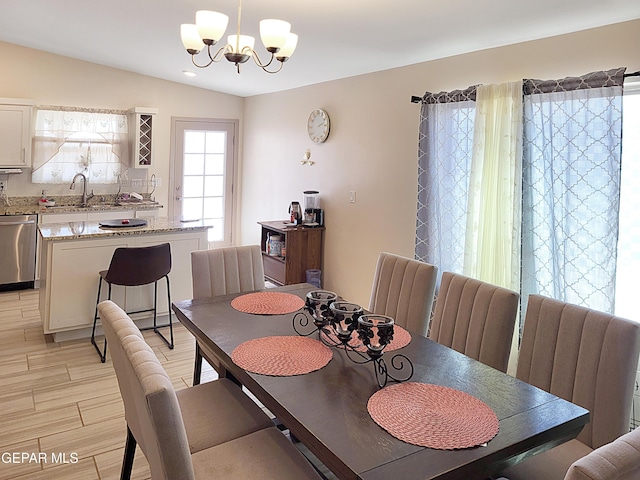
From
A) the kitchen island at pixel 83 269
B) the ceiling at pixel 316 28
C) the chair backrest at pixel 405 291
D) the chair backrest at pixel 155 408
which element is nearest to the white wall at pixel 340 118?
the ceiling at pixel 316 28

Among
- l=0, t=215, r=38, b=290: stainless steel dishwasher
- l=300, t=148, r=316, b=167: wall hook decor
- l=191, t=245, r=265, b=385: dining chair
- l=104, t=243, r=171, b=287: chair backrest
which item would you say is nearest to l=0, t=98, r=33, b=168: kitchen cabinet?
l=0, t=215, r=38, b=290: stainless steel dishwasher

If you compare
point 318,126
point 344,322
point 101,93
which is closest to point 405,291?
point 344,322

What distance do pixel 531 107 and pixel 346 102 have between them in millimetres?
2145

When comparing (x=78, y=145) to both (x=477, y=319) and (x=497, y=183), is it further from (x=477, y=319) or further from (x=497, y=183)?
(x=477, y=319)

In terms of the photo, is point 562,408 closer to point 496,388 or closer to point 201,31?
point 496,388

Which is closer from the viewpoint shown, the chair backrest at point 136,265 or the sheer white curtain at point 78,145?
the chair backrest at point 136,265

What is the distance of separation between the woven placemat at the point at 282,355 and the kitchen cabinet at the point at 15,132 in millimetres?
4553

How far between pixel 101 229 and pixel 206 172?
9.75 feet

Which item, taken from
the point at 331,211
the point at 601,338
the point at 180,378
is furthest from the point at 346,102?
the point at 601,338

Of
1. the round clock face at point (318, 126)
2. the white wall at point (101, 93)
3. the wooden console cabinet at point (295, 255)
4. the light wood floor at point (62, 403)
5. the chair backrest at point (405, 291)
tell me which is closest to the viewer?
the light wood floor at point (62, 403)

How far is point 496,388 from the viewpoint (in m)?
1.70

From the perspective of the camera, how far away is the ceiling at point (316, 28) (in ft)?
8.71

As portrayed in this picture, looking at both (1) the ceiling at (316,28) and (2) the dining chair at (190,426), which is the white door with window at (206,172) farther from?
(2) the dining chair at (190,426)

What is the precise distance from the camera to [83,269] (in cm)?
373
